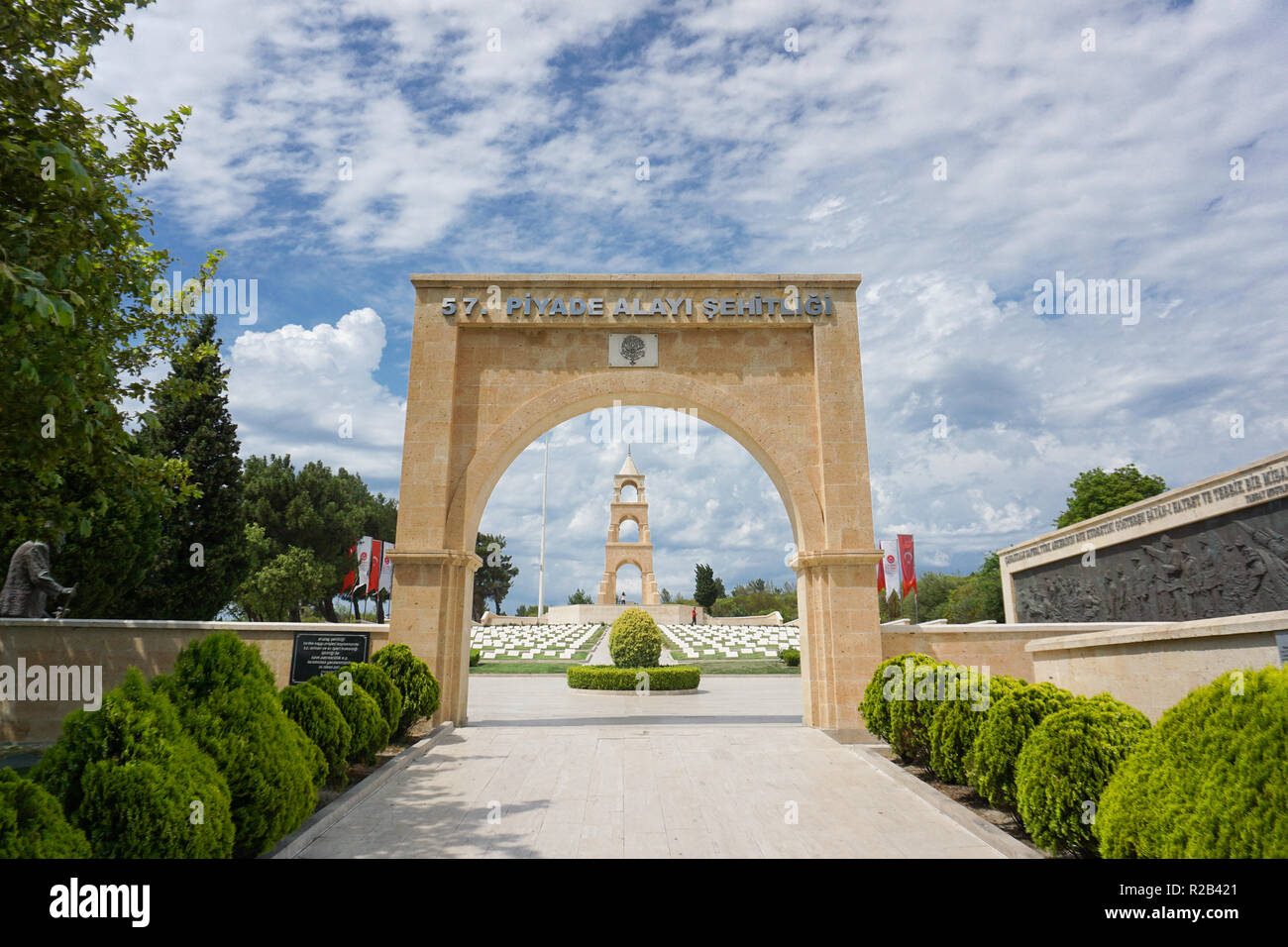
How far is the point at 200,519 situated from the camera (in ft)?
73.9

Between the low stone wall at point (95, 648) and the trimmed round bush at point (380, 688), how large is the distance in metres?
2.09

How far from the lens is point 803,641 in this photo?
12.6m

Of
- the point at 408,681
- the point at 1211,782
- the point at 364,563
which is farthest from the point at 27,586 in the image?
the point at 1211,782

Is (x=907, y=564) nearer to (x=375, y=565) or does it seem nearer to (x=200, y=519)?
(x=375, y=565)

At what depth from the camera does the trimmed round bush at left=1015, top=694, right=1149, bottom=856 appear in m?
5.23

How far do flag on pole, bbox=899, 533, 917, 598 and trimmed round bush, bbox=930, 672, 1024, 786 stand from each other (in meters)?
18.5

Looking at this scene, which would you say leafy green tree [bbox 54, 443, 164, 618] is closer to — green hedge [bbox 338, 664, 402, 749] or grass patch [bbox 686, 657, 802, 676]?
green hedge [bbox 338, 664, 402, 749]

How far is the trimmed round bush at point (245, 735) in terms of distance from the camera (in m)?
5.15

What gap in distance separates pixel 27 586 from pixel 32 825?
11362 millimetres

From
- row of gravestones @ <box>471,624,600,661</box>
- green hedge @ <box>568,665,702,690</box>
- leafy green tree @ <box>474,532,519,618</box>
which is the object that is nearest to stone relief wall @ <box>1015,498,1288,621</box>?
green hedge @ <box>568,665,702,690</box>

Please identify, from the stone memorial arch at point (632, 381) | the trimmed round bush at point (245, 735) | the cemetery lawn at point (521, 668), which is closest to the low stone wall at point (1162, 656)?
the stone memorial arch at point (632, 381)

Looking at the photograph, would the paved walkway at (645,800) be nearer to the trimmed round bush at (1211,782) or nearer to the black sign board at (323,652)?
the trimmed round bush at (1211,782)
